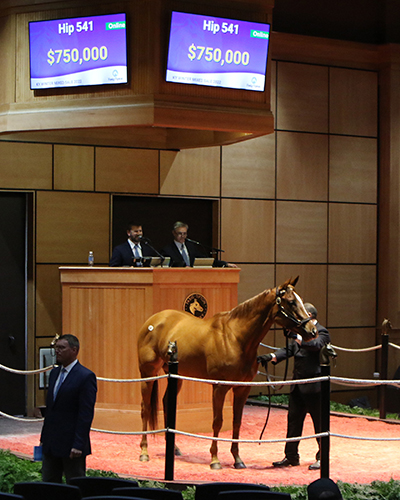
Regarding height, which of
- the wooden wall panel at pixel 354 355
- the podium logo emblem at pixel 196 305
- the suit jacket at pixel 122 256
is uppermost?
the suit jacket at pixel 122 256

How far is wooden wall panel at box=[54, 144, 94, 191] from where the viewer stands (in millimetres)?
10391

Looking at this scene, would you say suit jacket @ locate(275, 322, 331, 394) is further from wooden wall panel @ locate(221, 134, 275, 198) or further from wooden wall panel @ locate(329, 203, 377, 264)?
wooden wall panel @ locate(329, 203, 377, 264)

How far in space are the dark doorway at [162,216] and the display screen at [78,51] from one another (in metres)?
2.81

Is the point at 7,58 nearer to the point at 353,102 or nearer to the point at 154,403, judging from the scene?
the point at 154,403

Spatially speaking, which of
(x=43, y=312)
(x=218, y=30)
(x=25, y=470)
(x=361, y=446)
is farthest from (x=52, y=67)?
(x=361, y=446)

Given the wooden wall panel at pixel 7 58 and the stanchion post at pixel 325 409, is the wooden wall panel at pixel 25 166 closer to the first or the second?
the wooden wall panel at pixel 7 58

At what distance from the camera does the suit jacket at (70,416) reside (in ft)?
16.4

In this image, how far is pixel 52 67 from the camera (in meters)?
8.34

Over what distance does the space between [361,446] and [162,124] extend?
4150mm

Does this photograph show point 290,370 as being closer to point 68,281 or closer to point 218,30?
point 68,281

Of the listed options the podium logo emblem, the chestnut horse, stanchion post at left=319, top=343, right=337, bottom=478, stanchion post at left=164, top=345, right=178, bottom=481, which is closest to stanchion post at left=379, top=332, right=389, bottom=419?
the podium logo emblem

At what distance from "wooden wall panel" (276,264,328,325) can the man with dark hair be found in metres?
4.36

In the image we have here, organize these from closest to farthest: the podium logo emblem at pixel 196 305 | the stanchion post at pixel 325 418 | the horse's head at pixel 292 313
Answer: the stanchion post at pixel 325 418 → the horse's head at pixel 292 313 → the podium logo emblem at pixel 196 305

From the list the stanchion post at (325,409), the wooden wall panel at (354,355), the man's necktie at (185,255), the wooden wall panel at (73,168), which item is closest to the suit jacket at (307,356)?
the stanchion post at (325,409)
